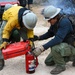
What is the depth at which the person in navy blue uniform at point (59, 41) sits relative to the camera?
483 cm

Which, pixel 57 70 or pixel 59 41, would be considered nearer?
pixel 59 41

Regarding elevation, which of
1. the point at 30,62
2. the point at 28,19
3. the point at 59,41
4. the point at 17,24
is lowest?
the point at 30,62

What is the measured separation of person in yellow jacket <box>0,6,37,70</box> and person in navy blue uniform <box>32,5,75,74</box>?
316mm

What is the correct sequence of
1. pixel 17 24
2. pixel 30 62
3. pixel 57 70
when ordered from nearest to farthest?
pixel 30 62 < pixel 57 70 < pixel 17 24

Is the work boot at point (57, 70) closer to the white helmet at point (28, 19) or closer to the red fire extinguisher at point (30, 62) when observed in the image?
the red fire extinguisher at point (30, 62)

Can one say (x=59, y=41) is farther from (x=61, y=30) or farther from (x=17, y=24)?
(x=17, y=24)

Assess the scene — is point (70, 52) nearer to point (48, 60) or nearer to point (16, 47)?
point (48, 60)

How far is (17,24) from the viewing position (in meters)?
5.25

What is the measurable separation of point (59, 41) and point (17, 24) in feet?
3.02

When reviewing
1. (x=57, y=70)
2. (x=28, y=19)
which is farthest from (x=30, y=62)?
(x=28, y=19)

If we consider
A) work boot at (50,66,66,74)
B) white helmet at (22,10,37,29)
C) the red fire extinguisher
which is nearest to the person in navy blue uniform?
work boot at (50,66,66,74)

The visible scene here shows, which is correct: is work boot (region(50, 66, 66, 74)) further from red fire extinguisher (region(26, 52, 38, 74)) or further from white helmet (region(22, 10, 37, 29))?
white helmet (region(22, 10, 37, 29))

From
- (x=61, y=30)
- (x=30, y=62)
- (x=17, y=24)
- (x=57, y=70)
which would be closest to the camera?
(x=61, y=30)

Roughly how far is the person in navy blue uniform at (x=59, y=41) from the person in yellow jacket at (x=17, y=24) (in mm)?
316
